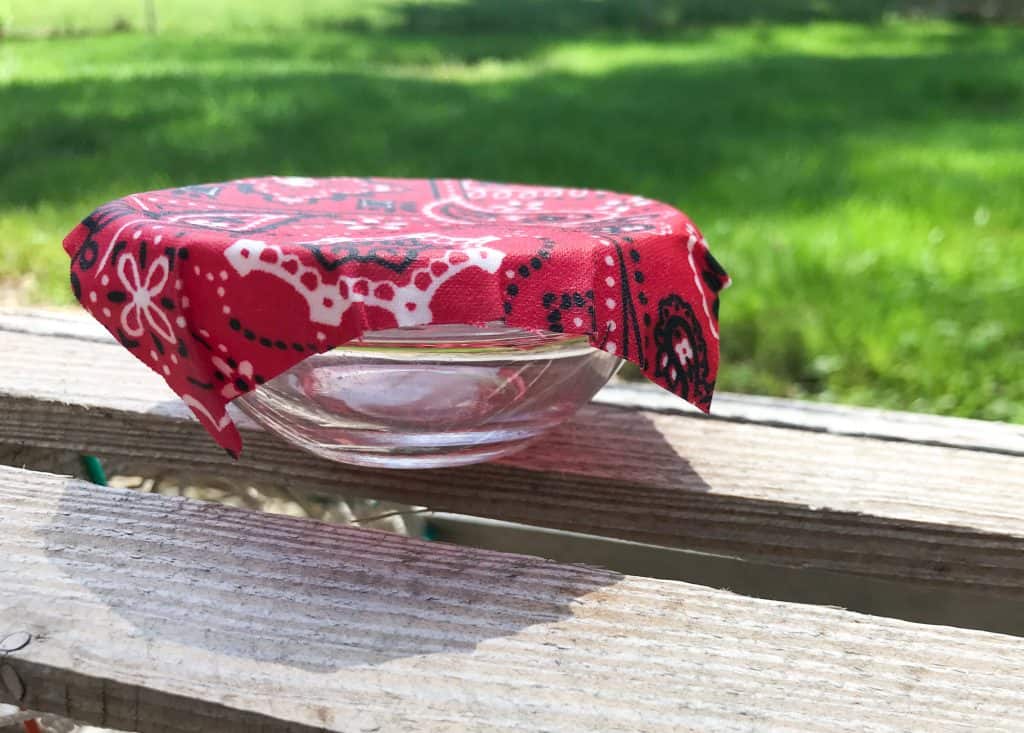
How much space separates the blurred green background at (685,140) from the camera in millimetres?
2338

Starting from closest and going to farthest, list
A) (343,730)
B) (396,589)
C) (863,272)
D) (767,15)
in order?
1. (343,730)
2. (396,589)
3. (863,272)
4. (767,15)

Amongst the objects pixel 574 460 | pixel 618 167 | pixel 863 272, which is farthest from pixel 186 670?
Result: pixel 618 167

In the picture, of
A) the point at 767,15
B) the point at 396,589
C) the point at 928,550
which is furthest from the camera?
the point at 767,15

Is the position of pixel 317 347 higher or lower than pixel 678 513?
higher

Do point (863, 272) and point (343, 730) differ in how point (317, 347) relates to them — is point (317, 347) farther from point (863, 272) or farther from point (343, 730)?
point (863, 272)

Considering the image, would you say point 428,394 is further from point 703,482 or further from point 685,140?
point 685,140

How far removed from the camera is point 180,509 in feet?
2.47

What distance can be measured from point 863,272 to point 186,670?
2.34 meters

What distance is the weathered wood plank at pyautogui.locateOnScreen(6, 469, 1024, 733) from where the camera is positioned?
544 millimetres

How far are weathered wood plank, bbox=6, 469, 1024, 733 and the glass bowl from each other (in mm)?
79

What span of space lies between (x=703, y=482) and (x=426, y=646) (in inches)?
12.8

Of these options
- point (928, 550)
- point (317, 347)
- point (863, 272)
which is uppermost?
point (317, 347)

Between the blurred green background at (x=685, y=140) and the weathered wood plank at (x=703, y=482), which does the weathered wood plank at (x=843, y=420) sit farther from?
the blurred green background at (x=685, y=140)

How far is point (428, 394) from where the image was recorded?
0.72 metres
